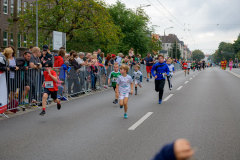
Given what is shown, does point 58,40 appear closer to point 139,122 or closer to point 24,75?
point 24,75

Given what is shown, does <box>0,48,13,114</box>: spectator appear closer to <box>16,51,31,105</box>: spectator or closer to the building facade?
<box>16,51,31,105</box>: spectator

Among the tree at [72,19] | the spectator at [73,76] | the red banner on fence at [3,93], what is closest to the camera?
the red banner on fence at [3,93]

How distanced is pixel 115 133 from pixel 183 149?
534 centimetres

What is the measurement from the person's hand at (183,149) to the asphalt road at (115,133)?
3.48m

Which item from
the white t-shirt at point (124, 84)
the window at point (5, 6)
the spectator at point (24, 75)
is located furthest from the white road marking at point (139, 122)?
the window at point (5, 6)

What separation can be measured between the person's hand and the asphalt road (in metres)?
3.48

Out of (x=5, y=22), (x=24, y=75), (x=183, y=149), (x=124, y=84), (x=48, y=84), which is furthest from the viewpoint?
(x=5, y=22)

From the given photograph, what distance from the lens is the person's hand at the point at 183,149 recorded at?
151cm

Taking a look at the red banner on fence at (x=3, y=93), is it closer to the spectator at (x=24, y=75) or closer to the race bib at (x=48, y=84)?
the spectator at (x=24, y=75)

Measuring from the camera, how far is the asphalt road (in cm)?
527

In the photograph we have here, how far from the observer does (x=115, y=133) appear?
6777mm

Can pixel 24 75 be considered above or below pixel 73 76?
above

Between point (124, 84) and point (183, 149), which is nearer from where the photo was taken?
point (183, 149)

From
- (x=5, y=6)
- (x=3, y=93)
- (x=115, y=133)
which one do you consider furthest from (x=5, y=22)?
(x=115, y=133)
